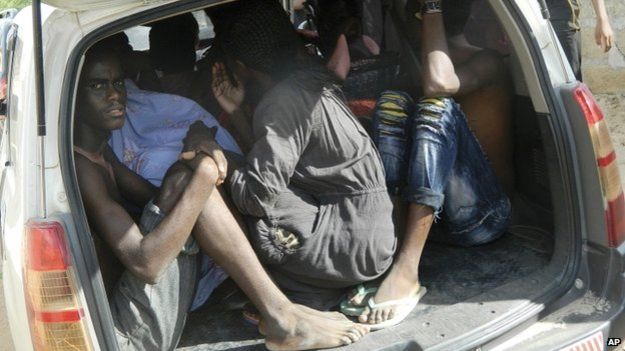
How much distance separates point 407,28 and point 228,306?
4.71ft

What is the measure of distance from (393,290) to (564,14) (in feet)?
6.96

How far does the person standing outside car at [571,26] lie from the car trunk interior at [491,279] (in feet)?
3.23

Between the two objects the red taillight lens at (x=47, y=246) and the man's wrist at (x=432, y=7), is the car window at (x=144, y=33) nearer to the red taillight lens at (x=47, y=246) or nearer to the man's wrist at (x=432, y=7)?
the man's wrist at (x=432, y=7)

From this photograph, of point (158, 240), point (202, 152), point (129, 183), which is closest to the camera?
point (158, 240)

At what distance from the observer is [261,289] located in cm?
→ 238

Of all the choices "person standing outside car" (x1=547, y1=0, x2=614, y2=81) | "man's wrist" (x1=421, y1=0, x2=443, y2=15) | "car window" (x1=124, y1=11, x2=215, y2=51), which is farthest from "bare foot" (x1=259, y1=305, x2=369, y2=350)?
"person standing outside car" (x1=547, y1=0, x2=614, y2=81)

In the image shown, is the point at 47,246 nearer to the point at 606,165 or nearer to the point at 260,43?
the point at 260,43

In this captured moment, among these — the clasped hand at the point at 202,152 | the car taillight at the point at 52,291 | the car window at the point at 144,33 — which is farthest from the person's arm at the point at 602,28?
the car taillight at the point at 52,291

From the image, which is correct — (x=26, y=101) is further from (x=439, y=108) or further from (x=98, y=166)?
(x=439, y=108)

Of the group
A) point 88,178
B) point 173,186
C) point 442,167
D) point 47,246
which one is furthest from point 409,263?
point 47,246

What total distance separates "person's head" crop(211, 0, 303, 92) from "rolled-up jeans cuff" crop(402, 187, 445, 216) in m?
0.61

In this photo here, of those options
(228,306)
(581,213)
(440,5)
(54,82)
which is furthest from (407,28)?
(54,82)

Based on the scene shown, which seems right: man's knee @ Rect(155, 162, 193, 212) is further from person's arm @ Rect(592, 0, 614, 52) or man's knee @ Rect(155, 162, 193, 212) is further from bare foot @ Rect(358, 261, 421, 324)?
person's arm @ Rect(592, 0, 614, 52)

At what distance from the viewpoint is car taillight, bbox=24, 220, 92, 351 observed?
1970 mm
